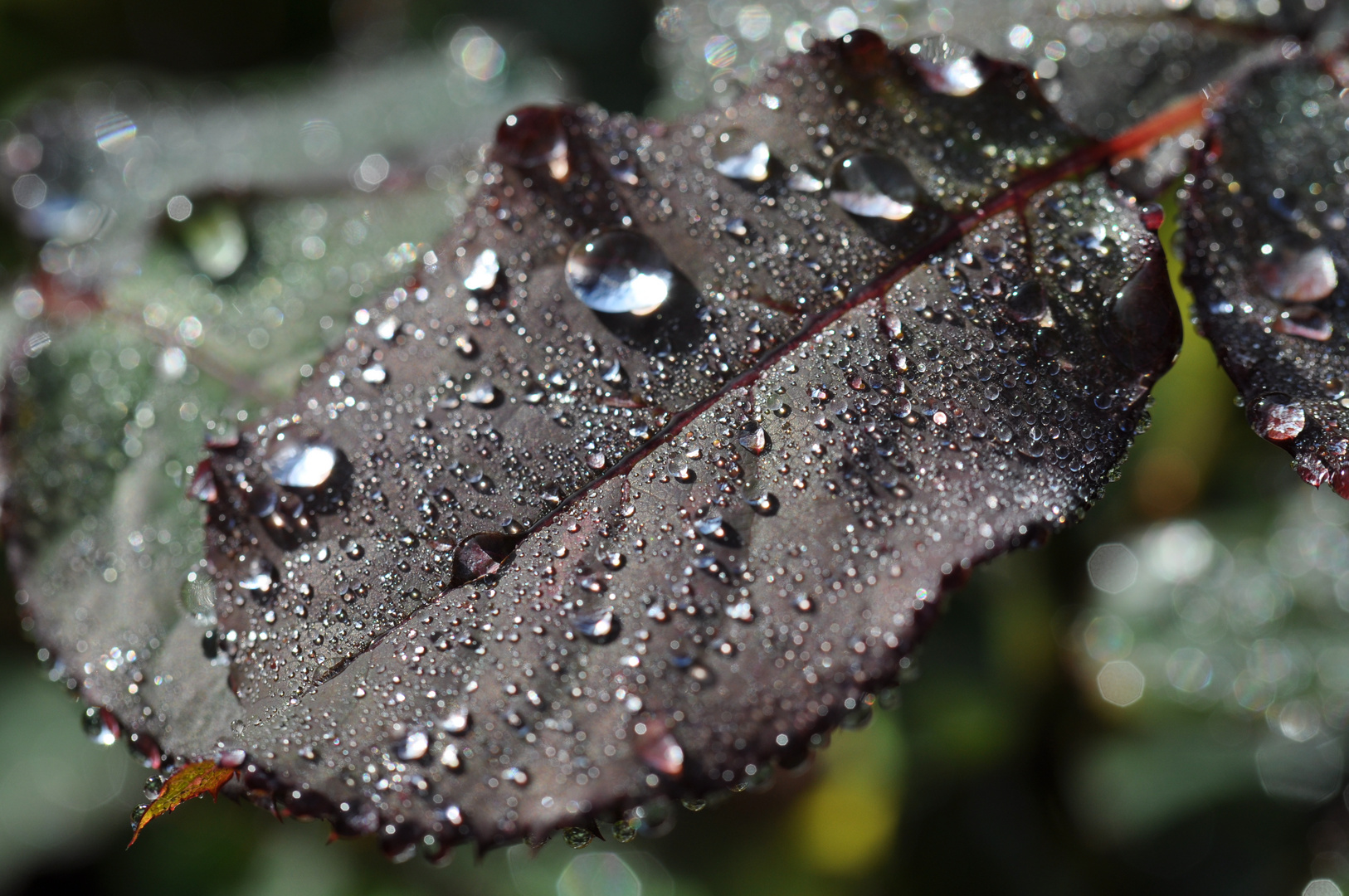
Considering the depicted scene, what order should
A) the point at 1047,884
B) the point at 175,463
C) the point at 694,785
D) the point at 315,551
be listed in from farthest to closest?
1. the point at 1047,884
2. the point at 175,463
3. the point at 315,551
4. the point at 694,785

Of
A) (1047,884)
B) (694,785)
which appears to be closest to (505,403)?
(694,785)

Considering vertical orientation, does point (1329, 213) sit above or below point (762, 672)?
above

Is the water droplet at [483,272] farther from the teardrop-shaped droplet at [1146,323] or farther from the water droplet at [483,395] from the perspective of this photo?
the teardrop-shaped droplet at [1146,323]

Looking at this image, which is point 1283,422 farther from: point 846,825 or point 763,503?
point 846,825

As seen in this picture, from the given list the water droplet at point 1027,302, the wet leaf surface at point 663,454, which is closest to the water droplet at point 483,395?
the wet leaf surface at point 663,454

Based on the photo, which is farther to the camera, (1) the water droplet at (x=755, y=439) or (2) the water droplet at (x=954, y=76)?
(2) the water droplet at (x=954, y=76)

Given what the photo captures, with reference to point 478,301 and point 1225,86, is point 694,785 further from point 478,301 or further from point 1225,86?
point 1225,86

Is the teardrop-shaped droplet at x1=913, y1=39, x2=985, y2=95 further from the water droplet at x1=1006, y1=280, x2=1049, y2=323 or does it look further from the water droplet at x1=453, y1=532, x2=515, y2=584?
the water droplet at x1=453, y1=532, x2=515, y2=584
